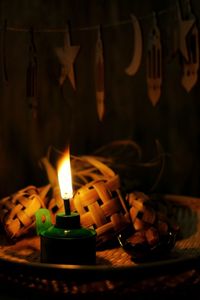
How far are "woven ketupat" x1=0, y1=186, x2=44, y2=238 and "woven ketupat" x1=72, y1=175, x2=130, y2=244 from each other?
90 millimetres

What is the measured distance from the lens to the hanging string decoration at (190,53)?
115cm

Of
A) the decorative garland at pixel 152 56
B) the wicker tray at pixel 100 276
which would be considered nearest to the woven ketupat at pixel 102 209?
the wicker tray at pixel 100 276

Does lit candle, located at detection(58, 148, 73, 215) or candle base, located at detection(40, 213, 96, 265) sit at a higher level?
lit candle, located at detection(58, 148, 73, 215)

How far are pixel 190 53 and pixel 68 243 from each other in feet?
2.26

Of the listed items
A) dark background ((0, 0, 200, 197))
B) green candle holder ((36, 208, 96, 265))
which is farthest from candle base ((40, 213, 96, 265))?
dark background ((0, 0, 200, 197))

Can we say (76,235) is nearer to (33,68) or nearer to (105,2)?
(33,68)

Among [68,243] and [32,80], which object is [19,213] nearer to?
[68,243]

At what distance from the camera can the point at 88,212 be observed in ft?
2.77

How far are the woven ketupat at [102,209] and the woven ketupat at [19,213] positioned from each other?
0.09 m

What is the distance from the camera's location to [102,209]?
844 millimetres

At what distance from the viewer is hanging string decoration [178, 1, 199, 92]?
3.77ft

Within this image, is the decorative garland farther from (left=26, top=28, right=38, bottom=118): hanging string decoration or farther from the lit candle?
the lit candle

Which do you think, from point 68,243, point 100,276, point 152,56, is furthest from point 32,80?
point 100,276

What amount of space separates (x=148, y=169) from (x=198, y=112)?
0.24m
